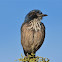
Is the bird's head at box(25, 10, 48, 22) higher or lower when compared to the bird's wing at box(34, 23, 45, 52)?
higher

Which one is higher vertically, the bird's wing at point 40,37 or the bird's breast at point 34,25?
the bird's breast at point 34,25

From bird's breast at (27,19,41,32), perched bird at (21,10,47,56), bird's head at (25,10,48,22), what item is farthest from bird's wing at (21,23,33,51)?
bird's head at (25,10,48,22)

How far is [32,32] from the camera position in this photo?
5223mm

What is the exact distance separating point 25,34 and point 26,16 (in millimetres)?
604

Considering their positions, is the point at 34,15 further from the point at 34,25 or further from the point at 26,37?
the point at 26,37

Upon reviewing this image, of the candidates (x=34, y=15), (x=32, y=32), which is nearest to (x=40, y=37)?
(x=32, y=32)

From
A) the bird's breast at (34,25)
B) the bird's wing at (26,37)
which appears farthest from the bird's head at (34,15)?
the bird's wing at (26,37)

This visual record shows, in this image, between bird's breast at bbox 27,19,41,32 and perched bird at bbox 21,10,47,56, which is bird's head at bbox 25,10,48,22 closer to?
perched bird at bbox 21,10,47,56

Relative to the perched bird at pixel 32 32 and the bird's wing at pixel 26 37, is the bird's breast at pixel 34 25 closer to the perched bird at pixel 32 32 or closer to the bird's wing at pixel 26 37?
the perched bird at pixel 32 32

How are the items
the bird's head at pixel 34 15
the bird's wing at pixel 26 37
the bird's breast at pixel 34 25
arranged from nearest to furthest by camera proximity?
the bird's wing at pixel 26 37, the bird's breast at pixel 34 25, the bird's head at pixel 34 15

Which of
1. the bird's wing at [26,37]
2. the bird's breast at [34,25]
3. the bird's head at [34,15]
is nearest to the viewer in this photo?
the bird's wing at [26,37]

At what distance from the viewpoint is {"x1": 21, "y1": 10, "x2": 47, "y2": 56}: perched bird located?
520cm

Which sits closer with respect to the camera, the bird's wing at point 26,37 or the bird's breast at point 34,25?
the bird's wing at point 26,37

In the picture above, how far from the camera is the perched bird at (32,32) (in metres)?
5.20
